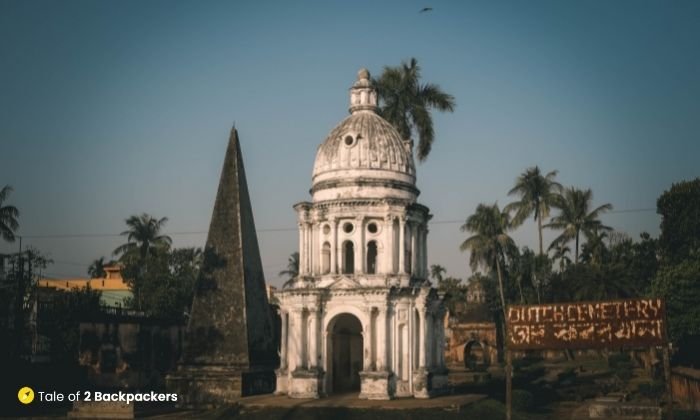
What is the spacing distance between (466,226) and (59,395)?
33.2m

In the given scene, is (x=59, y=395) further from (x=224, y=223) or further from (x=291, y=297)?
(x=291, y=297)

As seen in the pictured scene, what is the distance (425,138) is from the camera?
45.6 meters

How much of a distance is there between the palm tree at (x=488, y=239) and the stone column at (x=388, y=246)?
91.4 feet

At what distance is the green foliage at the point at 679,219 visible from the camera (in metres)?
55.7

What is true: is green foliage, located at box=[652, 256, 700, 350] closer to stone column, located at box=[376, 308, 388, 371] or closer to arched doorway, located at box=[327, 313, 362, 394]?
arched doorway, located at box=[327, 313, 362, 394]

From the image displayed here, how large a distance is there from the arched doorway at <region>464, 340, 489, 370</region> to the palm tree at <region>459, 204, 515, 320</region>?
716cm

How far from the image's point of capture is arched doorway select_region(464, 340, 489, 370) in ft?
223

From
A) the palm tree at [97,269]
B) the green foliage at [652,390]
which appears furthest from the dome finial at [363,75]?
the palm tree at [97,269]

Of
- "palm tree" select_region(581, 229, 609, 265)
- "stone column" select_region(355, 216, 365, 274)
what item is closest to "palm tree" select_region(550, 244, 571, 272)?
"palm tree" select_region(581, 229, 609, 265)

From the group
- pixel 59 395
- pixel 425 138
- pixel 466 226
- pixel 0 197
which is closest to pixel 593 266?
pixel 466 226

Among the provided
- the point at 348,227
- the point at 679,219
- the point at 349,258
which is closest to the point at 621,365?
the point at 679,219

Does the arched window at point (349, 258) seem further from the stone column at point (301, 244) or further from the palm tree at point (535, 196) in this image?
the palm tree at point (535, 196)

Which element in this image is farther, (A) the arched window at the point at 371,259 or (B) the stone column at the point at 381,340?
(A) the arched window at the point at 371,259

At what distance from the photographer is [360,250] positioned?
120ft
